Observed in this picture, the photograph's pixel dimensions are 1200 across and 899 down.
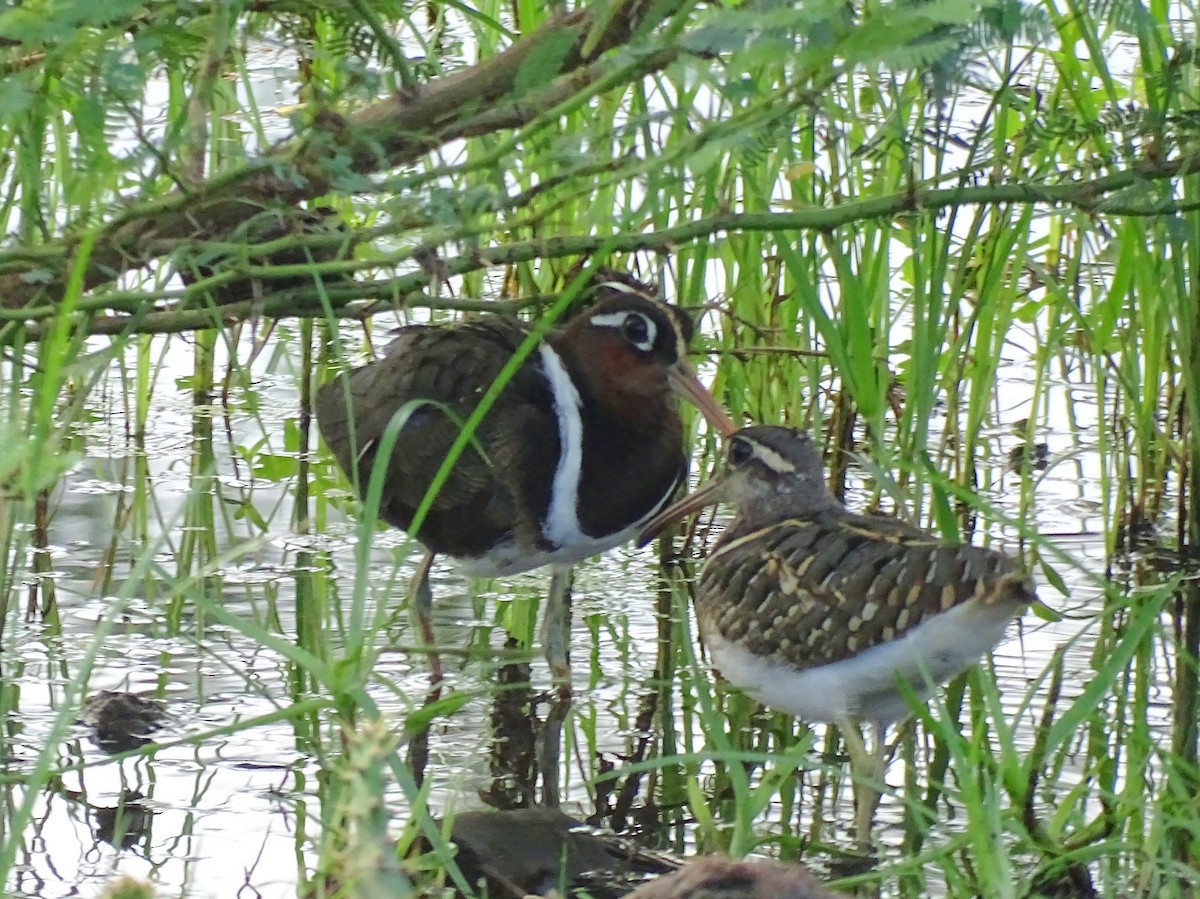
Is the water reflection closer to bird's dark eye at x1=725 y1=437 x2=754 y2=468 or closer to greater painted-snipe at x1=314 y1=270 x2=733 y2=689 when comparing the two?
greater painted-snipe at x1=314 y1=270 x2=733 y2=689

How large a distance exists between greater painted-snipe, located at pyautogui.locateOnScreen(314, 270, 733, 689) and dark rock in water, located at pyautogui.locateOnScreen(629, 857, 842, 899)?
1614 millimetres

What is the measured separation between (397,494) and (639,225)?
71 cm

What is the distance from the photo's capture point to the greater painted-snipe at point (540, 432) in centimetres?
356

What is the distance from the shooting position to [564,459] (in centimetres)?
364

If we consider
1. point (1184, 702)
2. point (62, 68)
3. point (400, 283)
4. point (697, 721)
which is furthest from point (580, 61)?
point (1184, 702)

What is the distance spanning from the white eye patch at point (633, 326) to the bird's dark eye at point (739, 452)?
274 millimetres

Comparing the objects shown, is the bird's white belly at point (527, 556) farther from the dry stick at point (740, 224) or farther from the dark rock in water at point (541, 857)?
the dry stick at point (740, 224)

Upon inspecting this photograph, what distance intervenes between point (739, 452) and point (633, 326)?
1.10 feet

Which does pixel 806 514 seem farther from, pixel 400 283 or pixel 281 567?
pixel 281 567

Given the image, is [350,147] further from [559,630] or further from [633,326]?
[559,630]

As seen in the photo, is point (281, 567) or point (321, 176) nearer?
point (321, 176)

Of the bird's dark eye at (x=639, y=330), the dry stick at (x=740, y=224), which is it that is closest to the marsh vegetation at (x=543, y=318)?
the dry stick at (x=740, y=224)

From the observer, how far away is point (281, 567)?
4.23m

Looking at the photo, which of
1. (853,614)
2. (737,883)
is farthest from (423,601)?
(737,883)
